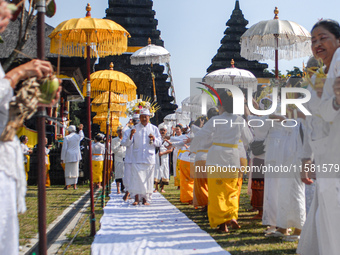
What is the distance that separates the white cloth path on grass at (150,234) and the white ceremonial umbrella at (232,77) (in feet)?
13.1

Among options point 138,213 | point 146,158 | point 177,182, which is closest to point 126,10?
point 177,182

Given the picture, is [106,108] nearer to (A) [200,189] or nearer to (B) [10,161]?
(A) [200,189]

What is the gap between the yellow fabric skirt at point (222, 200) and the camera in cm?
662

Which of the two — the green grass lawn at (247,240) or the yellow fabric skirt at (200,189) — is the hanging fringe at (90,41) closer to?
the yellow fabric skirt at (200,189)

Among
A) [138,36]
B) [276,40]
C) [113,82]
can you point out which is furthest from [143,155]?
[138,36]

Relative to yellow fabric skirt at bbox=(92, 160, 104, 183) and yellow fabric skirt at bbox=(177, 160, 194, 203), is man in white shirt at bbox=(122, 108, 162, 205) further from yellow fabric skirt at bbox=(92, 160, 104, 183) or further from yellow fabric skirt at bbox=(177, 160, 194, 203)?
yellow fabric skirt at bbox=(92, 160, 104, 183)

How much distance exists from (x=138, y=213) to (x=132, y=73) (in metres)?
21.4

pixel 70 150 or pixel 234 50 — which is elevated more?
pixel 234 50

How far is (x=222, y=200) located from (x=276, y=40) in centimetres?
391

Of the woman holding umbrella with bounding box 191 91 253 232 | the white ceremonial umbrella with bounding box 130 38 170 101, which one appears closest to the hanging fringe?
the woman holding umbrella with bounding box 191 91 253 232

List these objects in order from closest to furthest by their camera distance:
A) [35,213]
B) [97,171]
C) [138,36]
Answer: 1. [35,213]
2. [97,171]
3. [138,36]

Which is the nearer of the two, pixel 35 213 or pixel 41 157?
pixel 41 157

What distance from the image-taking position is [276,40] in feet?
30.0

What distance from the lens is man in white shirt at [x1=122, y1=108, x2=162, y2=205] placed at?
10.5 meters
